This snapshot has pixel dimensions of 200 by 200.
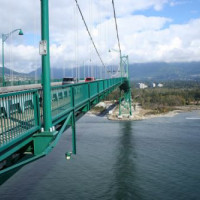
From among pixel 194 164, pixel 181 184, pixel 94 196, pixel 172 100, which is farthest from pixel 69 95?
pixel 172 100

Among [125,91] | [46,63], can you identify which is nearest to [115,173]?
[46,63]

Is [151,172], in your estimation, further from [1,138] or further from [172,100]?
[172,100]

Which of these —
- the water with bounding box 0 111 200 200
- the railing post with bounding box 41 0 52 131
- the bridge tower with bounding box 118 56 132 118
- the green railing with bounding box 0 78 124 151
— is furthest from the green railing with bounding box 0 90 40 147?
the bridge tower with bounding box 118 56 132 118

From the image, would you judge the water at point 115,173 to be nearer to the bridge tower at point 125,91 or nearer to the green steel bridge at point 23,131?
the green steel bridge at point 23,131

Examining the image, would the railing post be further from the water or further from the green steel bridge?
the water

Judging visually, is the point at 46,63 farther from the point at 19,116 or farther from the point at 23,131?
the point at 23,131

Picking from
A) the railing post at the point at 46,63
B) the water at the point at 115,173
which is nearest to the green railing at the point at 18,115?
the railing post at the point at 46,63
